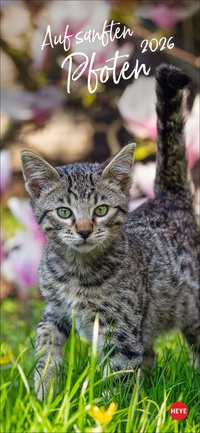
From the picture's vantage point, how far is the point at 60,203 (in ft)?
9.81

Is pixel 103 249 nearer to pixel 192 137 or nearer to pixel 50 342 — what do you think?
pixel 50 342

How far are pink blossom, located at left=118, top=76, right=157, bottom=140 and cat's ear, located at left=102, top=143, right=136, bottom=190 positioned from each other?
1138mm

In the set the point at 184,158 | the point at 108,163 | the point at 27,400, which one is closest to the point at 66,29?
the point at 184,158

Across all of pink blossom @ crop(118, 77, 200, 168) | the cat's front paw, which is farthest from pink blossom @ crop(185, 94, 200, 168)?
the cat's front paw

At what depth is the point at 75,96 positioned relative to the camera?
540 centimetres

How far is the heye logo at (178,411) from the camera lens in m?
2.60

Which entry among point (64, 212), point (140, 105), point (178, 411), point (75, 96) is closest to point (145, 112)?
point (140, 105)

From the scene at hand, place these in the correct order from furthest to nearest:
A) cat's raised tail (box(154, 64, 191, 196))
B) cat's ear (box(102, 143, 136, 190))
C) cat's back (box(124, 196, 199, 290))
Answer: cat's raised tail (box(154, 64, 191, 196))
cat's back (box(124, 196, 199, 290))
cat's ear (box(102, 143, 136, 190))

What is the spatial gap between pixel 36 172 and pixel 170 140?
2.91 ft

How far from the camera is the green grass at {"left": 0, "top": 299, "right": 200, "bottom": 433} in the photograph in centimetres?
238

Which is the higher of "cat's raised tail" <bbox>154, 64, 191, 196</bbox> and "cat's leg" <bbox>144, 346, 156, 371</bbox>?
"cat's raised tail" <bbox>154, 64, 191, 196</bbox>

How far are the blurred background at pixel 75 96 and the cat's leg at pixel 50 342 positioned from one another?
1.02m

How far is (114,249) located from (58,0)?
1984 millimetres

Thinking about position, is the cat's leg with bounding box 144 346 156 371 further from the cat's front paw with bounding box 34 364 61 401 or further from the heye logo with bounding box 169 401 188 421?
the heye logo with bounding box 169 401 188 421
